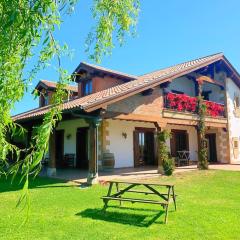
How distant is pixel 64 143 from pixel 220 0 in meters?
13.3

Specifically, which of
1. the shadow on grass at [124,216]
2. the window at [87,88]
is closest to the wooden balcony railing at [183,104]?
the window at [87,88]

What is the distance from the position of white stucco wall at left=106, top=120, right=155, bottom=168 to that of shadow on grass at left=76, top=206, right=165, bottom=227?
8.76m

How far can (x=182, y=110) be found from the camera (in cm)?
1603

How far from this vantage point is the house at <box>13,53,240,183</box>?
41.4 ft

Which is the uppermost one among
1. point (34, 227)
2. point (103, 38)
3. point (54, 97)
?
point (103, 38)

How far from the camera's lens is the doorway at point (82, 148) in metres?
17.1

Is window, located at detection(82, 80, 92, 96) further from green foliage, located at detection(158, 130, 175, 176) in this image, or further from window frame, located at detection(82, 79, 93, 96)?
green foliage, located at detection(158, 130, 175, 176)

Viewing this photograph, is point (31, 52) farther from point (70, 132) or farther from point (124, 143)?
point (70, 132)

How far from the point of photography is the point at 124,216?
262 inches

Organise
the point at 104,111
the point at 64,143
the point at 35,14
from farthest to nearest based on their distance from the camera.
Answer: the point at 64,143, the point at 104,111, the point at 35,14

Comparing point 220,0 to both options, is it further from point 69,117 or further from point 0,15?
point 69,117

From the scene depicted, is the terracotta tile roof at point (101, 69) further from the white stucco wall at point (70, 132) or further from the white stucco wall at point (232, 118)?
the white stucco wall at point (232, 118)

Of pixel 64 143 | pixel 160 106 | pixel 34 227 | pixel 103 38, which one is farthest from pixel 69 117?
pixel 103 38

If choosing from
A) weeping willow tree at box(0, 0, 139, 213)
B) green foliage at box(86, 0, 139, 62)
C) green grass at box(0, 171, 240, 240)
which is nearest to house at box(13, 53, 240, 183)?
green grass at box(0, 171, 240, 240)
